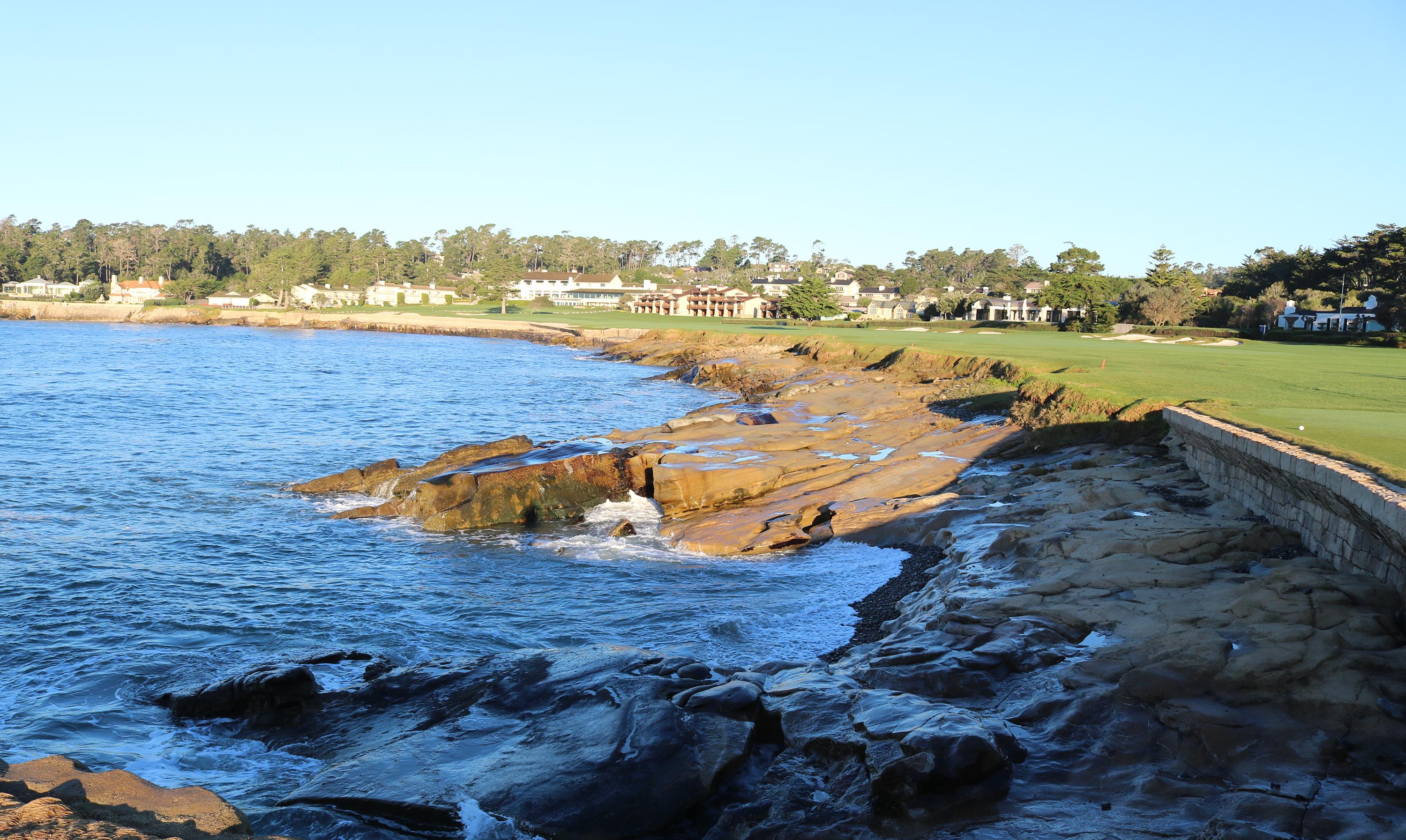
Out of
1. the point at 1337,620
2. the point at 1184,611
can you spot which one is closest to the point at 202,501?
the point at 1184,611

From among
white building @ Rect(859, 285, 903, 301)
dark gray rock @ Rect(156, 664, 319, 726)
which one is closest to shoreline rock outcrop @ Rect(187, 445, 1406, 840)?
dark gray rock @ Rect(156, 664, 319, 726)

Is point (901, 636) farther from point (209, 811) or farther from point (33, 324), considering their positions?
point (33, 324)

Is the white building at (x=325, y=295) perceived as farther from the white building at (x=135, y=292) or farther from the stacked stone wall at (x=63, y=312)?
the stacked stone wall at (x=63, y=312)

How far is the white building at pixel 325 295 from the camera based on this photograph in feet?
499

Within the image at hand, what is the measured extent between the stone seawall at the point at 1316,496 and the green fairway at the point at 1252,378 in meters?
0.77

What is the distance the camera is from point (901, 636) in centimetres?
1050

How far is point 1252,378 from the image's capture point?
1041 inches

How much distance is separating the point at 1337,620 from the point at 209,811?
32.5ft

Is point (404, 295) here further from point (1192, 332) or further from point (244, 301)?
point (1192, 332)

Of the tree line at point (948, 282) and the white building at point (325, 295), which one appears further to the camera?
the white building at point (325, 295)

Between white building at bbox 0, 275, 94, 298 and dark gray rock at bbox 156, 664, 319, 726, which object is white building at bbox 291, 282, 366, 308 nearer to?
white building at bbox 0, 275, 94, 298

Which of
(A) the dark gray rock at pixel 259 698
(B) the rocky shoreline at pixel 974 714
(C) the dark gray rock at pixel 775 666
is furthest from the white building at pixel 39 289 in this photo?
(C) the dark gray rock at pixel 775 666

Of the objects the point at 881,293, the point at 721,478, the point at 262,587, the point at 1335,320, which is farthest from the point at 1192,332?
the point at 881,293

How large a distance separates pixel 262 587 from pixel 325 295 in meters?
155
